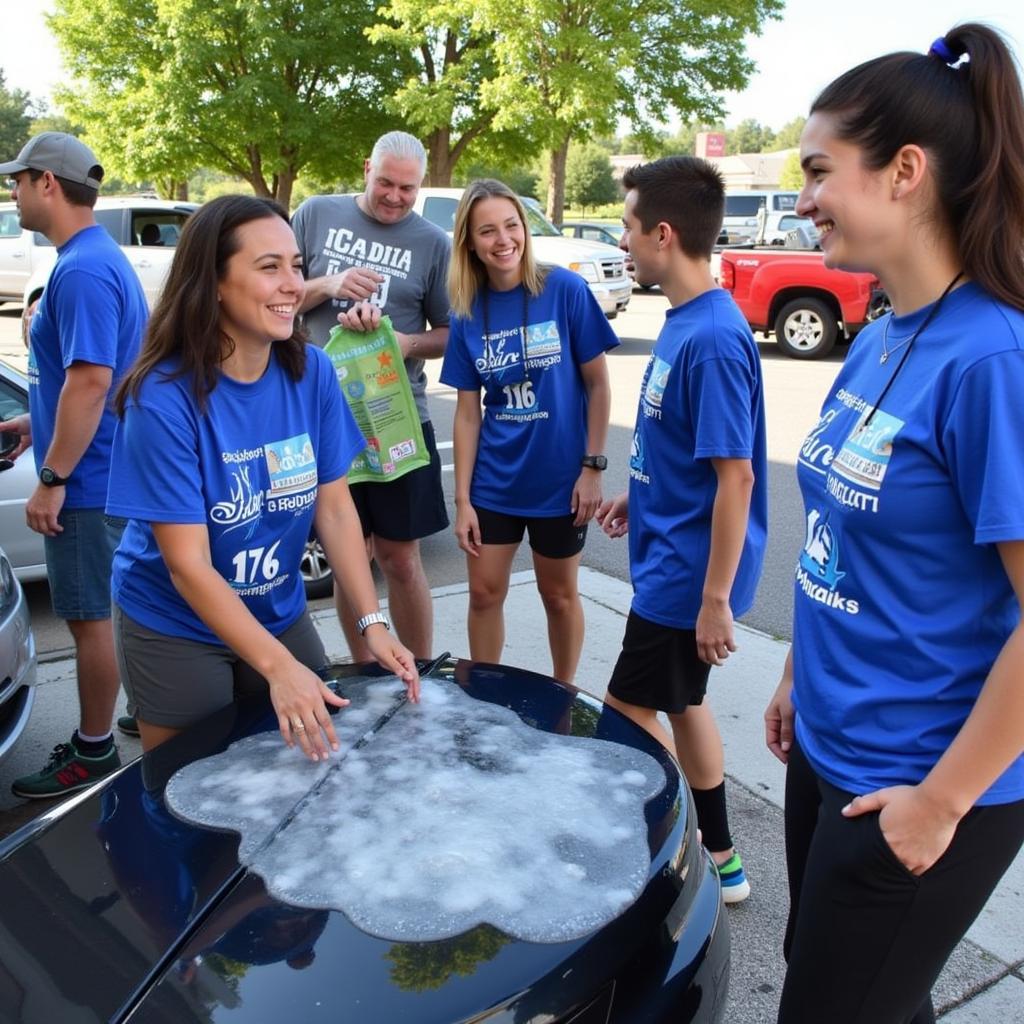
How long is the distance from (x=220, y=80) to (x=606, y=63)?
9184 millimetres

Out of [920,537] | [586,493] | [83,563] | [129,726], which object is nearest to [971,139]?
[920,537]

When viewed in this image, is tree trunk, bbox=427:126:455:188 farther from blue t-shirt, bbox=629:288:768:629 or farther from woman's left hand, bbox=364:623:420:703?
Result: woman's left hand, bbox=364:623:420:703

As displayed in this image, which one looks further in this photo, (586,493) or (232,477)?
(586,493)

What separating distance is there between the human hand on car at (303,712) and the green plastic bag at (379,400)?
177 centimetres

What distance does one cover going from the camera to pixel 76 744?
346 cm

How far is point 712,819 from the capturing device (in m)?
2.79

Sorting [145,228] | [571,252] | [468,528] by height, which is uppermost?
[145,228]

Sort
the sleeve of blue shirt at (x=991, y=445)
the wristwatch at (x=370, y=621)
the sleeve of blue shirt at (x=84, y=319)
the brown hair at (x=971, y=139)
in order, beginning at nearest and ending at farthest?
1. the sleeve of blue shirt at (x=991, y=445)
2. the brown hair at (x=971, y=139)
3. the wristwatch at (x=370, y=621)
4. the sleeve of blue shirt at (x=84, y=319)

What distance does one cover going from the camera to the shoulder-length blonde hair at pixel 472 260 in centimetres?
344

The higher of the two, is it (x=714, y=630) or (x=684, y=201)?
(x=684, y=201)

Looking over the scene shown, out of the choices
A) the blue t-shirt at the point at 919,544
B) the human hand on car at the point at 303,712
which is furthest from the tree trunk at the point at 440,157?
the blue t-shirt at the point at 919,544

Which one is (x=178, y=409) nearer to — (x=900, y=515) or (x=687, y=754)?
(x=900, y=515)

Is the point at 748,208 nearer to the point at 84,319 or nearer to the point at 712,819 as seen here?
the point at 84,319

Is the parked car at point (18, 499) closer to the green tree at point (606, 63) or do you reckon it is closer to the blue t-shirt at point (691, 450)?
the blue t-shirt at point (691, 450)
